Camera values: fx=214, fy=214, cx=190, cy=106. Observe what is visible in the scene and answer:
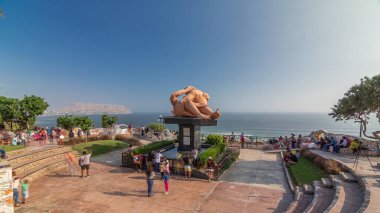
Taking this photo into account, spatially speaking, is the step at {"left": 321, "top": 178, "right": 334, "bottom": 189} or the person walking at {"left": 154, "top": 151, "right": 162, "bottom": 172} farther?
the person walking at {"left": 154, "top": 151, "right": 162, "bottom": 172}

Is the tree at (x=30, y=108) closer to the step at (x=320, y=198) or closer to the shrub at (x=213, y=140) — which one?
the shrub at (x=213, y=140)

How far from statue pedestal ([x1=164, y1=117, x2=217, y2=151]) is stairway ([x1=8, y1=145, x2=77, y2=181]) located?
359 inches

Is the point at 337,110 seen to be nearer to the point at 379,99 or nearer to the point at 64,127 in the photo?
the point at 379,99

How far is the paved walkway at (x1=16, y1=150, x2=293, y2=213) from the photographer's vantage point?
30.2 feet

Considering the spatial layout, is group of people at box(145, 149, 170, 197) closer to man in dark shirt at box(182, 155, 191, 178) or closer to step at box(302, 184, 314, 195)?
man in dark shirt at box(182, 155, 191, 178)

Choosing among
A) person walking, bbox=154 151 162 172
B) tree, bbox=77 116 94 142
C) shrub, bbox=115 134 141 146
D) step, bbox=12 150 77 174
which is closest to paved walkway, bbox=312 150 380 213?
person walking, bbox=154 151 162 172

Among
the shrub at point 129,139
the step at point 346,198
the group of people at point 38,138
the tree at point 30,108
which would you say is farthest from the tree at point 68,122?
the step at point 346,198

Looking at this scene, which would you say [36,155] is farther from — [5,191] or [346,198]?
[346,198]

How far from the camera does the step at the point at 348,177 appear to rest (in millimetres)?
10664

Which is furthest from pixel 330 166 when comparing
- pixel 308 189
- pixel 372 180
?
pixel 308 189

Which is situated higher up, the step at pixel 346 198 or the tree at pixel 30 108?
the tree at pixel 30 108

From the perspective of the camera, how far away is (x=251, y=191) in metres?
11.1

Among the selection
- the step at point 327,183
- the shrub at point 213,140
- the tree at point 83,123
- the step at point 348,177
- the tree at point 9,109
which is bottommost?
the step at point 327,183

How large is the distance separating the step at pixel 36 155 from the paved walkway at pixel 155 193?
3.39 meters
